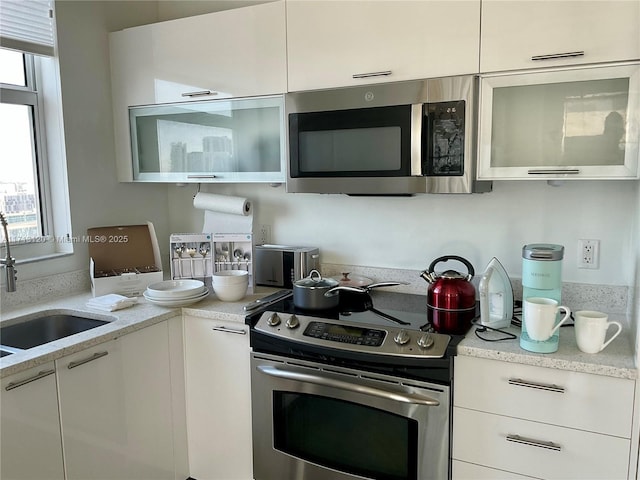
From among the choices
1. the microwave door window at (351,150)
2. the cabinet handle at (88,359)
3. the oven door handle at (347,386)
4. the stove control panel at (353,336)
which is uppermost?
the microwave door window at (351,150)

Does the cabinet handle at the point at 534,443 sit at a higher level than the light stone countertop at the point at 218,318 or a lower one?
lower

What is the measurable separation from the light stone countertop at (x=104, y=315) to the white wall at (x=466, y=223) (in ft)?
1.41

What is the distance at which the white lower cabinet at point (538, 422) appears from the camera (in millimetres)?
1447

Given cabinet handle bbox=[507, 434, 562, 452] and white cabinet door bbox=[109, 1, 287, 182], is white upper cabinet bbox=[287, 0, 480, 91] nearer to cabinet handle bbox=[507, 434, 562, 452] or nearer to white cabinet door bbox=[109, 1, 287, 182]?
white cabinet door bbox=[109, 1, 287, 182]

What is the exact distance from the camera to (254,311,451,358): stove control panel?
64.2 inches

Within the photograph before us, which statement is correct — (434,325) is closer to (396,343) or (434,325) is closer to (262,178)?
(396,343)

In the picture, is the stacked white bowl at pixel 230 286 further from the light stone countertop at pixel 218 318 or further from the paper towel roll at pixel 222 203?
the paper towel roll at pixel 222 203

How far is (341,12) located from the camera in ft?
6.29

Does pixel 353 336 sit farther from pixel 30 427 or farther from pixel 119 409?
pixel 30 427

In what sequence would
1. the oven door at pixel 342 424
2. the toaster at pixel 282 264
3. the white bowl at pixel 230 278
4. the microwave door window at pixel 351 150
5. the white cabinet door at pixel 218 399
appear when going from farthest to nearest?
the toaster at pixel 282 264 → the white bowl at pixel 230 278 → the white cabinet door at pixel 218 399 → the microwave door window at pixel 351 150 → the oven door at pixel 342 424

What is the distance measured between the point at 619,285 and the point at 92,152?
240 cm

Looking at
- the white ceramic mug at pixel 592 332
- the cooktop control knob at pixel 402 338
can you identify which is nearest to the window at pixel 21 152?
the cooktop control knob at pixel 402 338

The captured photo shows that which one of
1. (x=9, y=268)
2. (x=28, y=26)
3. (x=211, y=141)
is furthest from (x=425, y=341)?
(x=28, y=26)

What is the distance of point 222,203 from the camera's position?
8.38 feet
